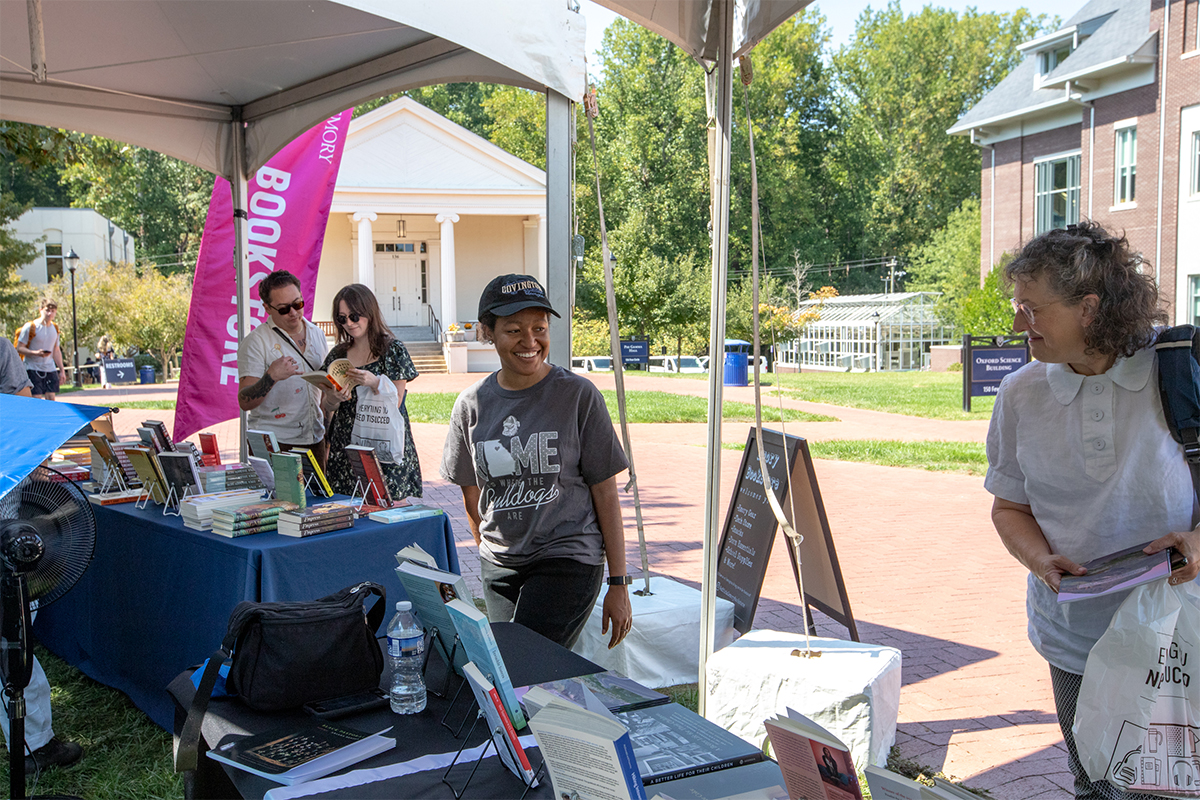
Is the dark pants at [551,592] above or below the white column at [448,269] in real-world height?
below

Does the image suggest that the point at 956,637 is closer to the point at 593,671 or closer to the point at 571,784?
the point at 593,671

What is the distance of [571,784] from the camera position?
1.51 metres

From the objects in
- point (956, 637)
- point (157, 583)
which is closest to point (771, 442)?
point (956, 637)

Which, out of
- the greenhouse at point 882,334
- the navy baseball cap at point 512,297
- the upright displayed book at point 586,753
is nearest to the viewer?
the upright displayed book at point 586,753

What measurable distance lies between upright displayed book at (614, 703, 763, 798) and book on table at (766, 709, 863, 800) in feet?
0.79

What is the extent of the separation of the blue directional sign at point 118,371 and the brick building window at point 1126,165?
30844 millimetres

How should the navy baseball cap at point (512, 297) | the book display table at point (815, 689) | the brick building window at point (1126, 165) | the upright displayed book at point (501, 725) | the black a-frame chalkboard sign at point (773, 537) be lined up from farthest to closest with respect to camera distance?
the brick building window at point (1126, 165) < the black a-frame chalkboard sign at point (773, 537) < the book display table at point (815, 689) < the navy baseball cap at point (512, 297) < the upright displayed book at point (501, 725)

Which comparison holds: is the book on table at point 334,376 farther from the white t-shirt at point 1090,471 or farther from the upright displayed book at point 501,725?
the white t-shirt at point 1090,471

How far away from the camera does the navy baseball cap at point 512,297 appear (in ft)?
9.76

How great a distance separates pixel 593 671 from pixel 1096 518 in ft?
4.39

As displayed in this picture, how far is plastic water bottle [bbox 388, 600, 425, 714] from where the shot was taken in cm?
208

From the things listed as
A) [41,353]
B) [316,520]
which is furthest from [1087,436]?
[41,353]

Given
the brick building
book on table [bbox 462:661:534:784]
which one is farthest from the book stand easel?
the brick building

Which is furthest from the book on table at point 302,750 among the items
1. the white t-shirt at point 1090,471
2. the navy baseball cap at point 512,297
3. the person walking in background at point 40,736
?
the person walking in background at point 40,736
